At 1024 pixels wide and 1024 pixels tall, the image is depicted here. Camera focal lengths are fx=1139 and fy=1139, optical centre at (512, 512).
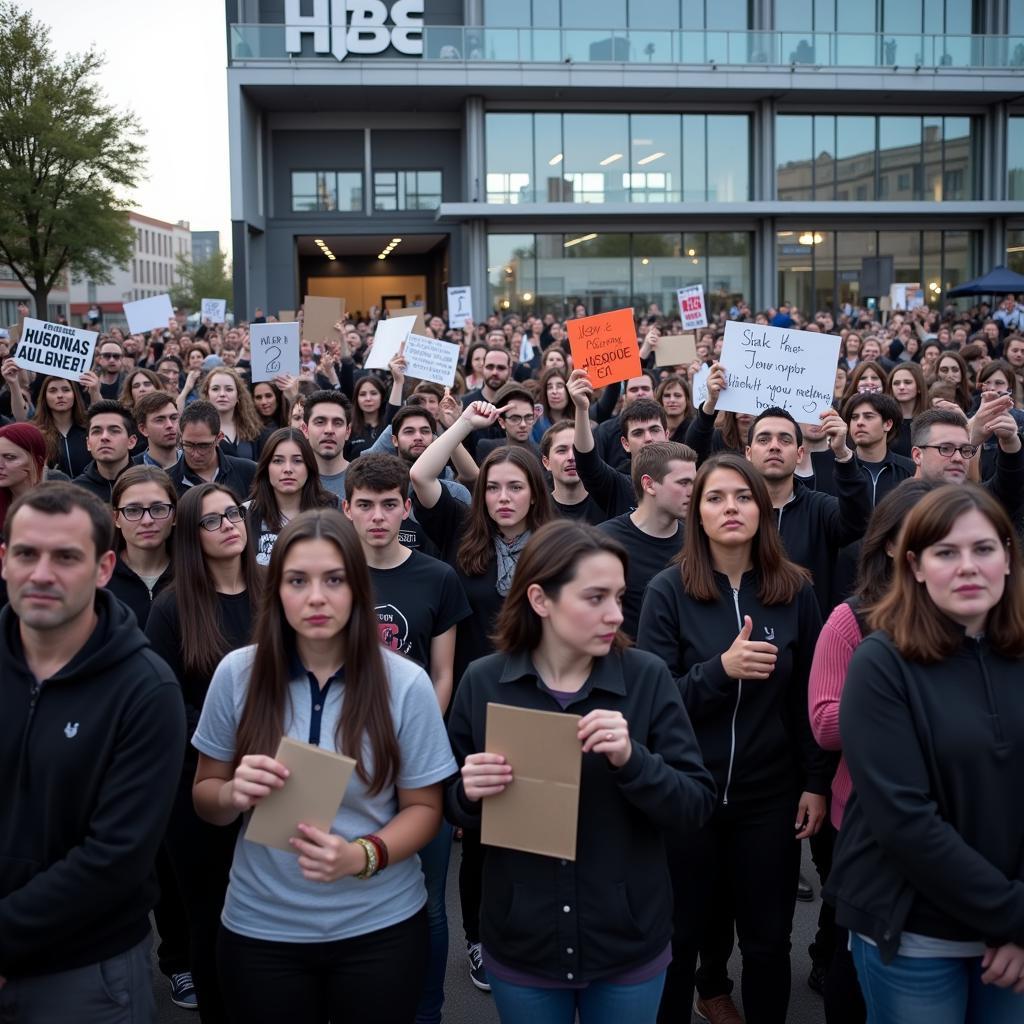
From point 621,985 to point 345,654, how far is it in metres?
1.17

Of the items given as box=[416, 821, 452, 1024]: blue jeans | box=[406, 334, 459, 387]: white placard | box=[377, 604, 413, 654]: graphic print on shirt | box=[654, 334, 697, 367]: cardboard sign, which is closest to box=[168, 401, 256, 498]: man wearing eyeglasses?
box=[406, 334, 459, 387]: white placard

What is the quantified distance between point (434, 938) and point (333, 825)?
1.34m

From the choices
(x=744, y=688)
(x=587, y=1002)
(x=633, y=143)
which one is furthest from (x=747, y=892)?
(x=633, y=143)

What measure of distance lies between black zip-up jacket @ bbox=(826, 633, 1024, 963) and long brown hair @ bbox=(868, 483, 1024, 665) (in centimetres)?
4

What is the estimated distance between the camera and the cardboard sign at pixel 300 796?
2893mm

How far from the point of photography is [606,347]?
905 cm

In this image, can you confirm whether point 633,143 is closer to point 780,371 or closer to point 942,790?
point 780,371

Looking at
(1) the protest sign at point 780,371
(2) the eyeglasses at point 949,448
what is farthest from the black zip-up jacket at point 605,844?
(1) the protest sign at point 780,371

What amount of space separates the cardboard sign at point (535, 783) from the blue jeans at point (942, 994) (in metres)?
0.93

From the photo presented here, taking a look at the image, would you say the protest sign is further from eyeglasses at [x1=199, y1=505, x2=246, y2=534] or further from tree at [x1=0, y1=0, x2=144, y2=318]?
tree at [x1=0, y1=0, x2=144, y2=318]

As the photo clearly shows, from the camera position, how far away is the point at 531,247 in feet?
113

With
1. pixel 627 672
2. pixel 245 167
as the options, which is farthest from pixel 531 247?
pixel 627 672

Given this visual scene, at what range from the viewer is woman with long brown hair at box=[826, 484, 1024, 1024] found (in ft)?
9.43

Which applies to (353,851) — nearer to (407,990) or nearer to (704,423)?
(407,990)
